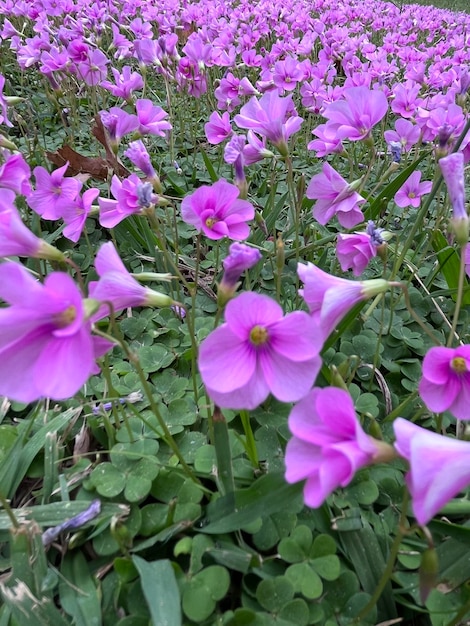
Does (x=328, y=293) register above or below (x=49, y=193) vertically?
above

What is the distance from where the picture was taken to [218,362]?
795 millimetres

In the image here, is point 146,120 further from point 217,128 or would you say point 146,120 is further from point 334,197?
point 334,197

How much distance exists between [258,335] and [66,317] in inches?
12.3

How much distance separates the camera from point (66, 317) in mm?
754

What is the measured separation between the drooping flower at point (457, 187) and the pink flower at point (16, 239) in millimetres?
757

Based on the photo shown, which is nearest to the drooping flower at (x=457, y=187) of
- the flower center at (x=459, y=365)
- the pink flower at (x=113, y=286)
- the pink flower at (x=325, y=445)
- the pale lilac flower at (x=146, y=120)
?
the flower center at (x=459, y=365)

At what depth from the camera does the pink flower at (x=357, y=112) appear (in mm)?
1592

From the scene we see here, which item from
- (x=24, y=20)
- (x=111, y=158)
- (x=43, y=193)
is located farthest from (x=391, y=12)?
(x=43, y=193)

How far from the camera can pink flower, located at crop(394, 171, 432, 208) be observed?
83.5 inches

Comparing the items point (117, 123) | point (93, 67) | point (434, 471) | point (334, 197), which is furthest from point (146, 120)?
point (434, 471)

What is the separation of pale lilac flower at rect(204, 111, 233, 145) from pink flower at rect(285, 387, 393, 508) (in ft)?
5.33

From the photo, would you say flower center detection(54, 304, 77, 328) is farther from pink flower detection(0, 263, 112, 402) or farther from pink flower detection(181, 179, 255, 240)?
pink flower detection(181, 179, 255, 240)

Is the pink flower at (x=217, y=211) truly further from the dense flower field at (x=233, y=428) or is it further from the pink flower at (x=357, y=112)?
the pink flower at (x=357, y=112)

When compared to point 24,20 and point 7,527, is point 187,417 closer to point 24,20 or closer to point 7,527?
point 7,527
